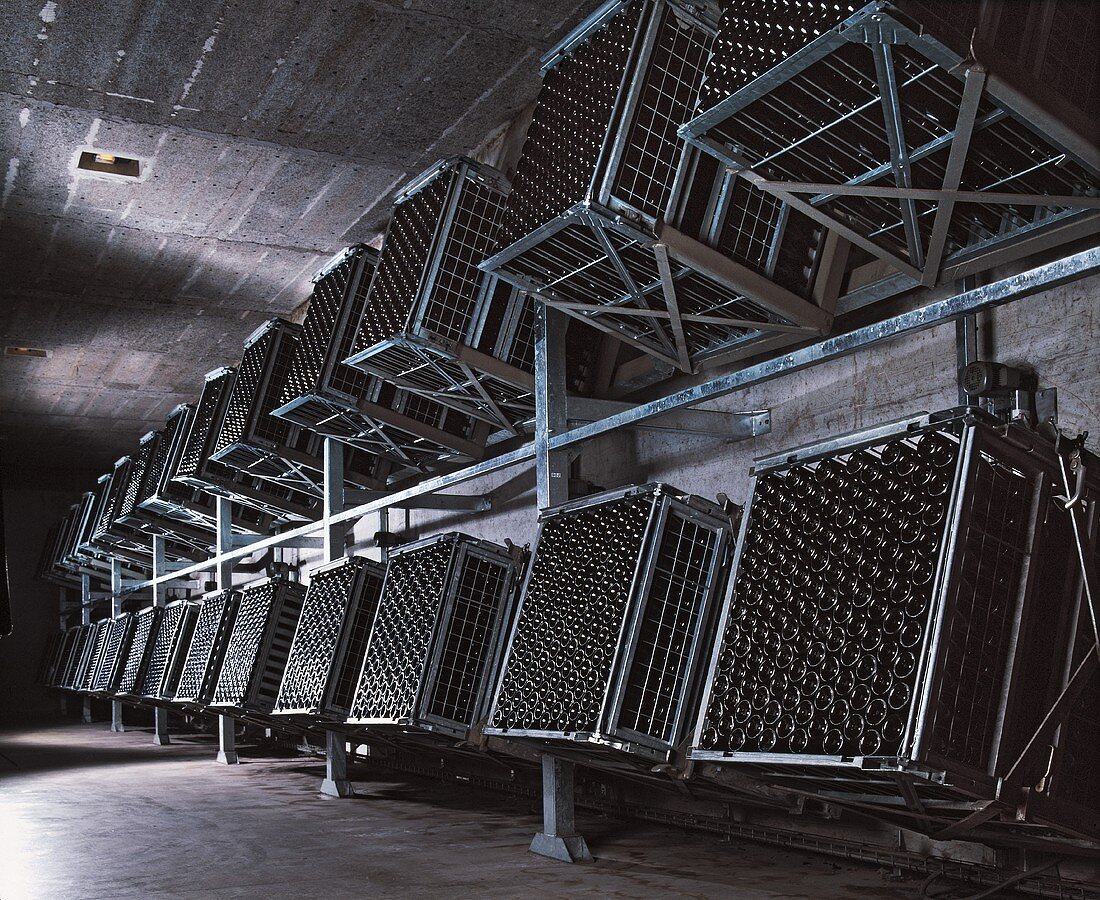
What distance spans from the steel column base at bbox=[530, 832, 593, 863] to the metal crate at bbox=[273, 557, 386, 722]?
2.00 metres

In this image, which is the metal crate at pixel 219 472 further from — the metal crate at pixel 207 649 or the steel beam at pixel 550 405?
the steel beam at pixel 550 405

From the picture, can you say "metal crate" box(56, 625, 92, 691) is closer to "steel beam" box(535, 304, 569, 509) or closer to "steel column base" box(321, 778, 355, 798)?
"steel column base" box(321, 778, 355, 798)

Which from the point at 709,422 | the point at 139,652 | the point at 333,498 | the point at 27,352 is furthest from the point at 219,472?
the point at 709,422

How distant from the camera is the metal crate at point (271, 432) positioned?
7.89 meters

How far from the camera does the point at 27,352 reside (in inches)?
438

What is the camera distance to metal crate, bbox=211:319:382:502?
25.9 ft

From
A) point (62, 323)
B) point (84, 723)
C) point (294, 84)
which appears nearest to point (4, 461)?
point (84, 723)

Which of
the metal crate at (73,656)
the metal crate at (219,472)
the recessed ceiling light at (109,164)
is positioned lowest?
the metal crate at (73,656)

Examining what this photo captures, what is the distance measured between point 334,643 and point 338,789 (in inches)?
42.3

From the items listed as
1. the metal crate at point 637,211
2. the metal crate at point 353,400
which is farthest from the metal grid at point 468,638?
the metal crate at point 637,211

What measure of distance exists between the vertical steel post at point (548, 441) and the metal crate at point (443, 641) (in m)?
0.62

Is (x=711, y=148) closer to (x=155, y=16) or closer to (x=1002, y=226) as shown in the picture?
(x=1002, y=226)

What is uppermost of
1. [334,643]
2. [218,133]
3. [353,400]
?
[218,133]

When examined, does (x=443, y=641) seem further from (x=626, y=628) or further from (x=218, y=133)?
(x=218, y=133)
